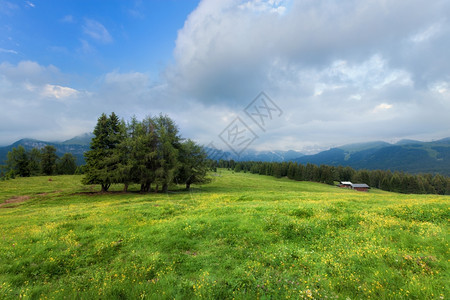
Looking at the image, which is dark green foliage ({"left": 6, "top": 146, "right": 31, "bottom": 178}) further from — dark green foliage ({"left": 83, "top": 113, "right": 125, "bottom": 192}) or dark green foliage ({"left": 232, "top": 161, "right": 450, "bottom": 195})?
dark green foliage ({"left": 232, "top": 161, "right": 450, "bottom": 195})

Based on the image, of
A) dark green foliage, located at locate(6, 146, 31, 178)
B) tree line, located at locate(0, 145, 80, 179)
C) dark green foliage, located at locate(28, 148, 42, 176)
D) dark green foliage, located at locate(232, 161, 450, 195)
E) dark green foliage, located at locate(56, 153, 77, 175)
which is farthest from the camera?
dark green foliage, located at locate(232, 161, 450, 195)

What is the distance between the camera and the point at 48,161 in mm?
76688

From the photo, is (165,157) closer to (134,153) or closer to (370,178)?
(134,153)

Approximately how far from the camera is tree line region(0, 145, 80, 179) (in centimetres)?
6688

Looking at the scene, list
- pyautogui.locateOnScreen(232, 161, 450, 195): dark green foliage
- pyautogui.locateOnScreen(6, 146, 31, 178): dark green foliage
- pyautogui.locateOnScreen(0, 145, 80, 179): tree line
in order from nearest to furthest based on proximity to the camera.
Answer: pyautogui.locateOnScreen(6, 146, 31, 178): dark green foliage → pyautogui.locateOnScreen(0, 145, 80, 179): tree line → pyautogui.locateOnScreen(232, 161, 450, 195): dark green foliage

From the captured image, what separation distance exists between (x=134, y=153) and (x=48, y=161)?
7676cm

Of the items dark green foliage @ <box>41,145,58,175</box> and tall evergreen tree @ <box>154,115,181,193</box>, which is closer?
tall evergreen tree @ <box>154,115,181,193</box>

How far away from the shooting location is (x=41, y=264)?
737 cm

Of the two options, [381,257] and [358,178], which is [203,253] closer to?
[381,257]

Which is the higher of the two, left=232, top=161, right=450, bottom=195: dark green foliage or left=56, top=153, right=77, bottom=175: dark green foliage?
left=56, top=153, right=77, bottom=175: dark green foliage

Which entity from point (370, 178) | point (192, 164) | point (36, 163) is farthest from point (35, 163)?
point (370, 178)

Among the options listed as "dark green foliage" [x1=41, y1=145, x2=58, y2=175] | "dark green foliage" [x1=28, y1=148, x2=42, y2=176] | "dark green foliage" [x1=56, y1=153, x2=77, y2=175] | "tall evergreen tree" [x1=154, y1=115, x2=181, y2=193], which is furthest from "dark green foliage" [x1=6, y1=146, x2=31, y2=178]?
"tall evergreen tree" [x1=154, y1=115, x2=181, y2=193]

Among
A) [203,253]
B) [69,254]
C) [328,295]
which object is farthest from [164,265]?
[328,295]

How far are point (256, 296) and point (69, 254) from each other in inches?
341
